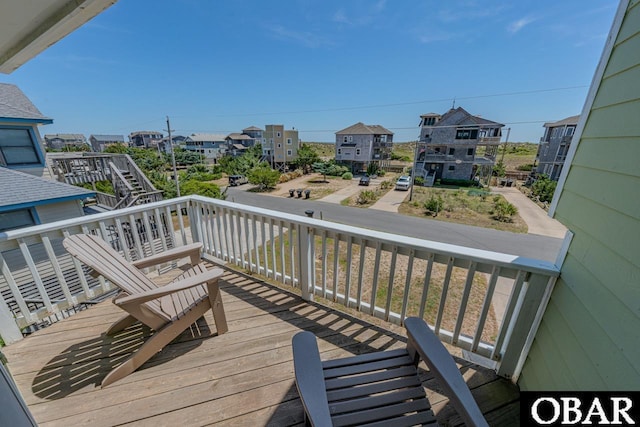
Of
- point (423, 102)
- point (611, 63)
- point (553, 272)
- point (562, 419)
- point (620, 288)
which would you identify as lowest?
point (562, 419)

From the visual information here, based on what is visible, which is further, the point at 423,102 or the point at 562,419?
the point at 423,102

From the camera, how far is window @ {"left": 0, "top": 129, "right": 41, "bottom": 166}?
5.43 metres

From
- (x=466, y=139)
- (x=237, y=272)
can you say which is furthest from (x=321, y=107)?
(x=237, y=272)

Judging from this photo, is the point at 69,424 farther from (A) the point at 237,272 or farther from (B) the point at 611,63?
(B) the point at 611,63

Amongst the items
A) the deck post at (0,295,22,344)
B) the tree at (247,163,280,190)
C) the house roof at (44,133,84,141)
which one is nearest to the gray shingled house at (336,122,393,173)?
the tree at (247,163,280,190)

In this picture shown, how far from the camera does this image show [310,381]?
0.96 meters

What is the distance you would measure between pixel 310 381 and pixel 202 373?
1.11 meters

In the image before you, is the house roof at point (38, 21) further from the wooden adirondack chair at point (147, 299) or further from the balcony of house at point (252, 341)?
the balcony of house at point (252, 341)

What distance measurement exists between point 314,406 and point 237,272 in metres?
2.25

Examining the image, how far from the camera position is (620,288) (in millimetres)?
896

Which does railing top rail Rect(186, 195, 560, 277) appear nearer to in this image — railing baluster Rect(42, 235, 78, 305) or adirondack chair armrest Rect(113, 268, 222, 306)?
adirondack chair armrest Rect(113, 268, 222, 306)

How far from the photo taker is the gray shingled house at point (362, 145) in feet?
79.6

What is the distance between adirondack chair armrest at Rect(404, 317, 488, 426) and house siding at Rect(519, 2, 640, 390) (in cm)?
54

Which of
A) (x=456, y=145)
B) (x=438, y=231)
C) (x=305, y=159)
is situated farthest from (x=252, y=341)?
(x=305, y=159)
